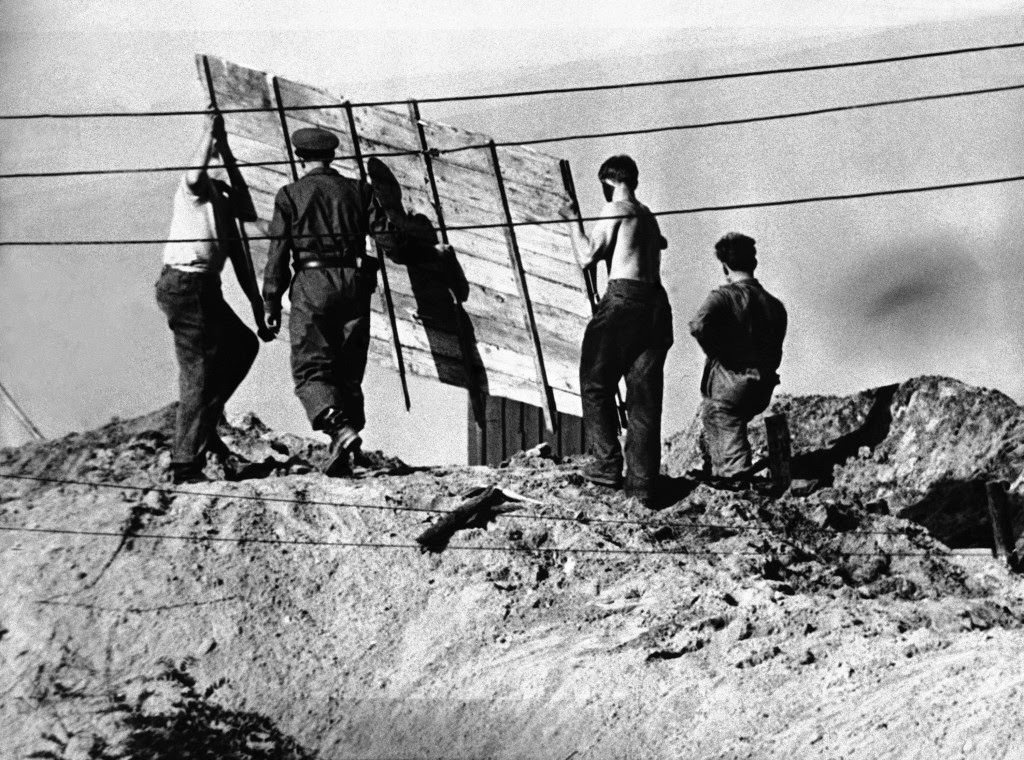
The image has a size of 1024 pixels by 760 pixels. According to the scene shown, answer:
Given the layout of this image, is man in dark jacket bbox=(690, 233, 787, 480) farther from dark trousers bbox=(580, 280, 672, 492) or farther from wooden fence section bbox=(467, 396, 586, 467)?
wooden fence section bbox=(467, 396, 586, 467)

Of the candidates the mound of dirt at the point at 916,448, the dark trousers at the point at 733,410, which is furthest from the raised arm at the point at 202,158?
the mound of dirt at the point at 916,448

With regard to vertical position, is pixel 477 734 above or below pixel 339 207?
below

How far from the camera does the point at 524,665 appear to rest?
42.3ft

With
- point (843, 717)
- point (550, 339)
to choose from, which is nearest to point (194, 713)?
point (843, 717)

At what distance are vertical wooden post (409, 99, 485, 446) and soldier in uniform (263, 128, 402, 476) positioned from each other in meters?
0.99

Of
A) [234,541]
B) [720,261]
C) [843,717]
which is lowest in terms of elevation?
[843,717]

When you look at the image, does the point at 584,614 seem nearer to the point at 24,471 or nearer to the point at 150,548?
the point at 150,548

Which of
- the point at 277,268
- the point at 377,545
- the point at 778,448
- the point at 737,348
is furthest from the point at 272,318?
the point at 778,448

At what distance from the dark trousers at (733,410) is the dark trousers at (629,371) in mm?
695

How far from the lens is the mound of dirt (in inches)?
625

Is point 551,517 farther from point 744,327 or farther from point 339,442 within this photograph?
point 744,327

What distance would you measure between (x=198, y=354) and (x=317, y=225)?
1.01m

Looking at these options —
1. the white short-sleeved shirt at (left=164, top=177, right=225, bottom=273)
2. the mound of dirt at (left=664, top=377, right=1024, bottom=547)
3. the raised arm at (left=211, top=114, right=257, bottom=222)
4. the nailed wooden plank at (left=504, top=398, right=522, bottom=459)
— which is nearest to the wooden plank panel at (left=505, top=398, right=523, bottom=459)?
the nailed wooden plank at (left=504, top=398, right=522, bottom=459)

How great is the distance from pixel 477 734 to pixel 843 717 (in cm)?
176
